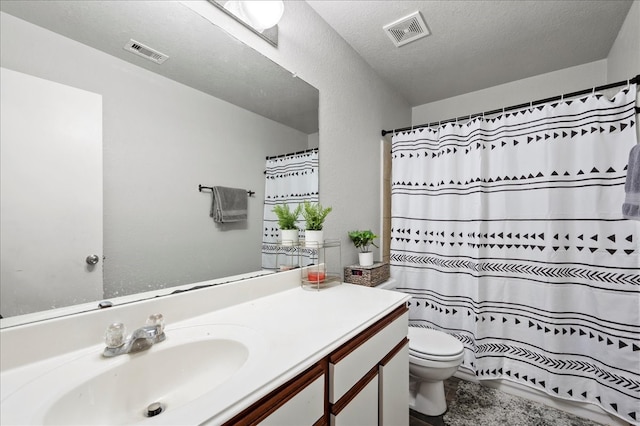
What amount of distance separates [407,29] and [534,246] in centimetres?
165

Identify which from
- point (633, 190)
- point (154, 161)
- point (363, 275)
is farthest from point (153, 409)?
point (633, 190)

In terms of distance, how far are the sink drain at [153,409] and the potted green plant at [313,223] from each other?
91 centimetres

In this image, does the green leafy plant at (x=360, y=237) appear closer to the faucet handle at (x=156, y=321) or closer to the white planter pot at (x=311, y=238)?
the white planter pot at (x=311, y=238)

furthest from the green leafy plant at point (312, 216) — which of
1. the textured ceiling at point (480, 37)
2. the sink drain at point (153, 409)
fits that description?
the textured ceiling at point (480, 37)

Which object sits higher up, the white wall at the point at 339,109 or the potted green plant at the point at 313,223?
the white wall at the point at 339,109

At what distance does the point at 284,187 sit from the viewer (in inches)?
55.1

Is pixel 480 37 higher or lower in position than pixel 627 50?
higher

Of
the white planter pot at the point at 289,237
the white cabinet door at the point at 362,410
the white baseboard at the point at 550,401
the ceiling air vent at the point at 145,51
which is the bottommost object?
the white baseboard at the point at 550,401

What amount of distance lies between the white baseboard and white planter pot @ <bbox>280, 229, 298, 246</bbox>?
5.34ft

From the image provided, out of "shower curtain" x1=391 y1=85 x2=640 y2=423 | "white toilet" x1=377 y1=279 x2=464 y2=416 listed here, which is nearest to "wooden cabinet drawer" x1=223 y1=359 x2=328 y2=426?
"white toilet" x1=377 y1=279 x2=464 y2=416

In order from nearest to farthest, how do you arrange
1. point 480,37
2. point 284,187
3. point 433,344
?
point 284,187, point 433,344, point 480,37

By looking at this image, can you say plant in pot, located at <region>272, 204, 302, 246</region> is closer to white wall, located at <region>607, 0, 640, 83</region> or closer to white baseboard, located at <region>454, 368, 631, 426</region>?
white baseboard, located at <region>454, 368, 631, 426</region>

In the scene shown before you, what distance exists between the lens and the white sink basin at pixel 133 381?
53 centimetres

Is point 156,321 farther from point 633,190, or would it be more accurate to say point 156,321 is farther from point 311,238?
point 633,190
